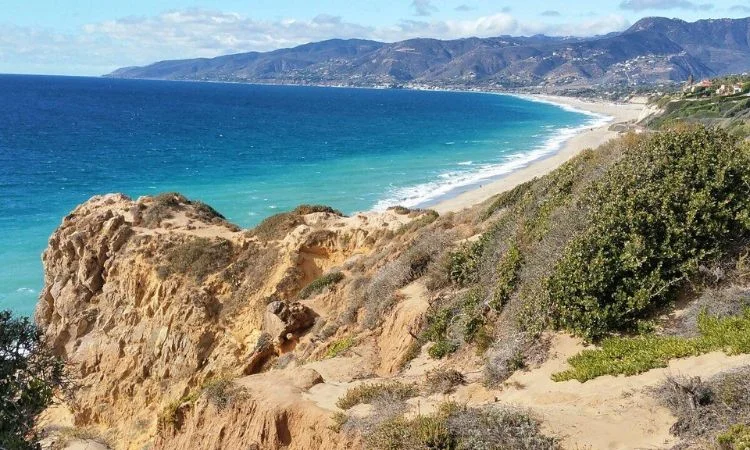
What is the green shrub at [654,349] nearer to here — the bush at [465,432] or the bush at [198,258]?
the bush at [465,432]

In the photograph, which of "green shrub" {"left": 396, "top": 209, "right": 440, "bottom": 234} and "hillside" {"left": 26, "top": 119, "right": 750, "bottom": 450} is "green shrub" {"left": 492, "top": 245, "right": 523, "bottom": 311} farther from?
"green shrub" {"left": 396, "top": 209, "right": 440, "bottom": 234}

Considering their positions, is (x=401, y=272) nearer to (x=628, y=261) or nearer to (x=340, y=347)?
(x=340, y=347)

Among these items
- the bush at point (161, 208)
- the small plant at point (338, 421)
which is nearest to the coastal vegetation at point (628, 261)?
the small plant at point (338, 421)

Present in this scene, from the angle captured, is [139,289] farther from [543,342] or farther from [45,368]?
[543,342]

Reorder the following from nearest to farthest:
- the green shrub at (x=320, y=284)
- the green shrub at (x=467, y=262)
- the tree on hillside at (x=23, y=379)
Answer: the tree on hillside at (x=23, y=379)
the green shrub at (x=467, y=262)
the green shrub at (x=320, y=284)

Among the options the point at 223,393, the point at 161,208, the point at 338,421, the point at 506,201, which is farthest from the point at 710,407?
the point at 161,208

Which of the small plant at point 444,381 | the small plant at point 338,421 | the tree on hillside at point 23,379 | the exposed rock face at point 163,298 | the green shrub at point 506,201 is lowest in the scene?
the exposed rock face at point 163,298
